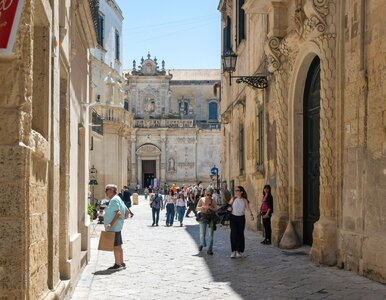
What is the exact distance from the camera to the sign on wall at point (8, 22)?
3695mm

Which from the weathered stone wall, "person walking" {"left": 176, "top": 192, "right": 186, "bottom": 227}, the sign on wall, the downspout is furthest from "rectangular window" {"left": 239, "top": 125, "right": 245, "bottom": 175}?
the sign on wall

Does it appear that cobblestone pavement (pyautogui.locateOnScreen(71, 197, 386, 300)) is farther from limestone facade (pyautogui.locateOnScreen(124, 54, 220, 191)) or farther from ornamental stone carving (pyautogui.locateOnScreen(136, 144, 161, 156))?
ornamental stone carving (pyautogui.locateOnScreen(136, 144, 161, 156))

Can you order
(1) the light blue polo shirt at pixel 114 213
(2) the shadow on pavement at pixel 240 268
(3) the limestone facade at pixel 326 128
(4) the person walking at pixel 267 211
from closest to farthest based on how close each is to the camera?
(2) the shadow on pavement at pixel 240 268 < (3) the limestone facade at pixel 326 128 < (1) the light blue polo shirt at pixel 114 213 < (4) the person walking at pixel 267 211

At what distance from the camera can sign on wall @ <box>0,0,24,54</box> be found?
12.1ft

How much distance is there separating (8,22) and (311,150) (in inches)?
424

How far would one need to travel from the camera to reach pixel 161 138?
202 ft

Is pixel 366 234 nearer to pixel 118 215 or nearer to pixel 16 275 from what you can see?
pixel 118 215

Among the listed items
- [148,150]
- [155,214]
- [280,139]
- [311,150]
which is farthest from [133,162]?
[311,150]

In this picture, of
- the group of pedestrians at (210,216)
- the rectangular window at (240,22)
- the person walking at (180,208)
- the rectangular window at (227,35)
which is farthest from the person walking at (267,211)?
the rectangular window at (227,35)

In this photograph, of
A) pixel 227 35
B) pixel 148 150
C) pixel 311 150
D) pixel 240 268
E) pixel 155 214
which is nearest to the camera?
pixel 240 268

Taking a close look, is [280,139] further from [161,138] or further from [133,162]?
[133,162]

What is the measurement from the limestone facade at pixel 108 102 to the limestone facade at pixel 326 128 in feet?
61.2

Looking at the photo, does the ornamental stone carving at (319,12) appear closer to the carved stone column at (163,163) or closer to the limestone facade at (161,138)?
the limestone facade at (161,138)

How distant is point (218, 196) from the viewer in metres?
25.5
